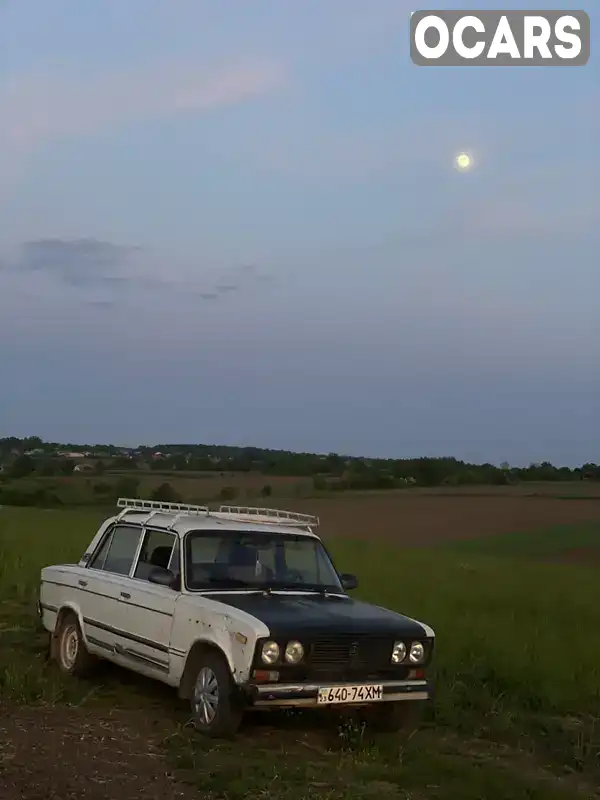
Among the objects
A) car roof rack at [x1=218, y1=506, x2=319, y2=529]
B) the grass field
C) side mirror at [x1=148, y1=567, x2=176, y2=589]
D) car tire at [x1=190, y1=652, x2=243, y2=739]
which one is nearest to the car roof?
car roof rack at [x1=218, y1=506, x2=319, y2=529]

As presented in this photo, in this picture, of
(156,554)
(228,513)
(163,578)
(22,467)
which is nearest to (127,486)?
(22,467)

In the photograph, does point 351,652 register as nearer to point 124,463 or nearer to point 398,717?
point 398,717

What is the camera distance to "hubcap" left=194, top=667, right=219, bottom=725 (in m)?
7.28

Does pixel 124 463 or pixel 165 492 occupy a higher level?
pixel 124 463

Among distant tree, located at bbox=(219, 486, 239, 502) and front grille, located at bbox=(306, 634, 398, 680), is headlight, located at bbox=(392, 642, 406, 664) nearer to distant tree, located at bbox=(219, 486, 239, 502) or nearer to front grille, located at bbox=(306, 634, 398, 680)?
front grille, located at bbox=(306, 634, 398, 680)

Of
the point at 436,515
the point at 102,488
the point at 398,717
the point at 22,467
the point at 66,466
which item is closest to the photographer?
the point at 398,717

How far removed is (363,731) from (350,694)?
0.40 meters

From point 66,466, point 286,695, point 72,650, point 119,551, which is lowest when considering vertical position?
point 72,650

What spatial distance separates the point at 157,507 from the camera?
9.55 meters

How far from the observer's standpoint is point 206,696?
7.39 m

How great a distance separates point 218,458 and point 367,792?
2524 cm

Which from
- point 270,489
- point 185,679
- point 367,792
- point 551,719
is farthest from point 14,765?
point 270,489

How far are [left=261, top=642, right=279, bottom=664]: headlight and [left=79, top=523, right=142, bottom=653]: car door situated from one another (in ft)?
7.16

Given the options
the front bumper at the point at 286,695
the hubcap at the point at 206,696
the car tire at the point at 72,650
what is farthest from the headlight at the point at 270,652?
the car tire at the point at 72,650
